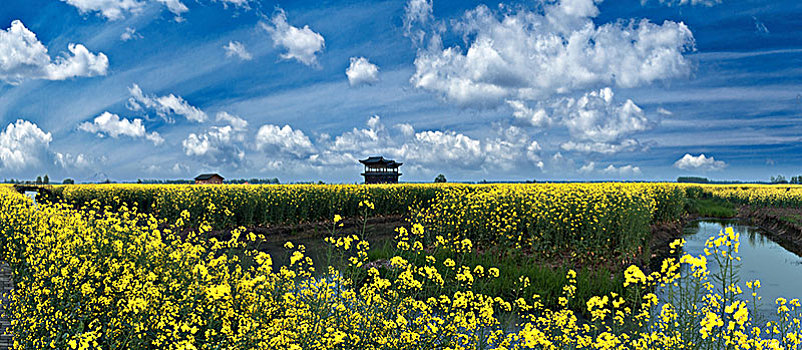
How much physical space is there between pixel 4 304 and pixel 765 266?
17385 mm

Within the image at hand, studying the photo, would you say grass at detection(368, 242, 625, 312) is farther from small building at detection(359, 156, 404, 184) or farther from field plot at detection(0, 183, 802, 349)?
small building at detection(359, 156, 404, 184)

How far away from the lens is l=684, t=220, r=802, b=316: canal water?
1025 cm

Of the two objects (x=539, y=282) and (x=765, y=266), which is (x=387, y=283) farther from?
(x=765, y=266)

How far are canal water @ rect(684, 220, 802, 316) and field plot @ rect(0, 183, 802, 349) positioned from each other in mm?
478

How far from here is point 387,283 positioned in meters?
4.30

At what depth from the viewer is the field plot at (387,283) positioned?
4.08 m

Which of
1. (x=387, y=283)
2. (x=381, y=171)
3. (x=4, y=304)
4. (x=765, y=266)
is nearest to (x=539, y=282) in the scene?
(x=387, y=283)

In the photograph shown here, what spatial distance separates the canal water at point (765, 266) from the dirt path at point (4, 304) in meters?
9.27

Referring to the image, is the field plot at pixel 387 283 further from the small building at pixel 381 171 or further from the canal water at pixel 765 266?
the small building at pixel 381 171

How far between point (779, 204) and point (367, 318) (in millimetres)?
39614

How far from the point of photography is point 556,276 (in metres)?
9.55

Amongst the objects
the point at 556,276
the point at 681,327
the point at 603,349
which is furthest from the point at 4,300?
the point at 556,276

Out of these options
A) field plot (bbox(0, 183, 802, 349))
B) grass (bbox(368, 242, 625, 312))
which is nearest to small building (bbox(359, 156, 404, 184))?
field plot (bbox(0, 183, 802, 349))

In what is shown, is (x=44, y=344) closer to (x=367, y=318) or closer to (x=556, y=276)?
A: (x=367, y=318)
